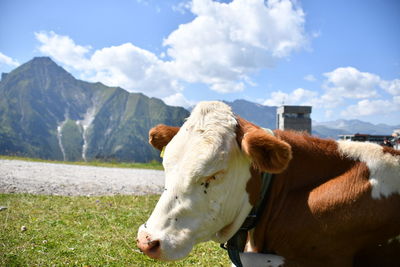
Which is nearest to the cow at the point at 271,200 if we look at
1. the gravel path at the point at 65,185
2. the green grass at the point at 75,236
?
the green grass at the point at 75,236

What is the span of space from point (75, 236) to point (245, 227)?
3.72 metres

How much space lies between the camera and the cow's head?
260cm

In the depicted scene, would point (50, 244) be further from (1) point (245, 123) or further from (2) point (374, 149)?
(2) point (374, 149)

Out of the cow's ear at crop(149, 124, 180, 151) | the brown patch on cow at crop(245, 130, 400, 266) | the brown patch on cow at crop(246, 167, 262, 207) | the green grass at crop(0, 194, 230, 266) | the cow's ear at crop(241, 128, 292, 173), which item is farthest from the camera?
the green grass at crop(0, 194, 230, 266)

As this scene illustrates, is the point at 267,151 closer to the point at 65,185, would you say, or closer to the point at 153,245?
the point at 153,245

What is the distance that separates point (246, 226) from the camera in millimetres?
2992

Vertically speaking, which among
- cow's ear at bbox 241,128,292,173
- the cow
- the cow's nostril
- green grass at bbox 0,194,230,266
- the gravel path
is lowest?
the gravel path

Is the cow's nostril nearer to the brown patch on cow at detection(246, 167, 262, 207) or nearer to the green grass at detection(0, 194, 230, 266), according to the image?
the brown patch on cow at detection(246, 167, 262, 207)

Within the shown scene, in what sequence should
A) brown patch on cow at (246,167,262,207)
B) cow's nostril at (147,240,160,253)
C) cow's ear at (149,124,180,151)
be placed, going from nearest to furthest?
cow's nostril at (147,240,160,253) → brown patch on cow at (246,167,262,207) → cow's ear at (149,124,180,151)

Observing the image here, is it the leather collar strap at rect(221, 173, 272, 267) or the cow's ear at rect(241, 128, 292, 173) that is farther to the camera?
the leather collar strap at rect(221, 173, 272, 267)

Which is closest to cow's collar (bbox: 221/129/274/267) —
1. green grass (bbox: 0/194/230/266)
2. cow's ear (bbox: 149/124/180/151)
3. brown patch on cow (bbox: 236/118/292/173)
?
brown patch on cow (bbox: 236/118/292/173)

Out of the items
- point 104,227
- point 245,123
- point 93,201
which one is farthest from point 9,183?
point 245,123

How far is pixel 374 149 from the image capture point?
3.18 metres

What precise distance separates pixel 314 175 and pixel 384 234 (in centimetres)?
74
